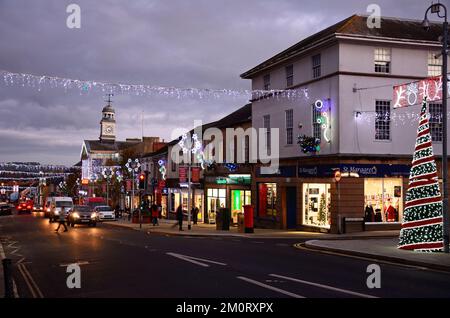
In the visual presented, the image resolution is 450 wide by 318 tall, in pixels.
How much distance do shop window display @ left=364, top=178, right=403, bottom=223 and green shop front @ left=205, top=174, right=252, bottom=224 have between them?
449 inches

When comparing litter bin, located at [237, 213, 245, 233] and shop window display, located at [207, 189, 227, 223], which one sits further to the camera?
shop window display, located at [207, 189, 227, 223]

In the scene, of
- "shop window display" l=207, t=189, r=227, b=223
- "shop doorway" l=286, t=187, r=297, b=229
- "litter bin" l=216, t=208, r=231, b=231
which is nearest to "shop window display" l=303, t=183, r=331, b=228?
"shop doorway" l=286, t=187, r=297, b=229

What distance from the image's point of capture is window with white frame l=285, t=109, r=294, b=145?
35.9m

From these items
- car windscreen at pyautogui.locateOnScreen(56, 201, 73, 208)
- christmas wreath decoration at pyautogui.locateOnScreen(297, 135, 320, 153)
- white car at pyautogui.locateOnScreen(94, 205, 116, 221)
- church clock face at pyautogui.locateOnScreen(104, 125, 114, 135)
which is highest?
church clock face at pyautogui.locateOnScreen(104, 125, 114, 135)

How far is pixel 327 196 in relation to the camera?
32000 mm

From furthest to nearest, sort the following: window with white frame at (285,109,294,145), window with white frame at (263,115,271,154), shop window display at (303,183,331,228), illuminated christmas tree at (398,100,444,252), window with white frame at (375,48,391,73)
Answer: window with white frame at (263,115,271,154) < window with white frame at (285,109,294,145) < shop window display at (303,183,331,228) < window with white frame at (375,48,391,73) < illuminated christmas tree at (398,100,444,252)

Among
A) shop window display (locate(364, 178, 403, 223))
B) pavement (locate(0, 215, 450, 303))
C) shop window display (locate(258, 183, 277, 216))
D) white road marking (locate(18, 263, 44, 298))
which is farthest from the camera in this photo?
shop window display (locate(258, 183, 277, 216))

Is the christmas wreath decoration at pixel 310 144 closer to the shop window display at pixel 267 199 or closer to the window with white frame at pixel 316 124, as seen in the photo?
the window with white frame at pixel 316 124

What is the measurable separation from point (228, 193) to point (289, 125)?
9980mm

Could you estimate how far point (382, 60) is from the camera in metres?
31.8

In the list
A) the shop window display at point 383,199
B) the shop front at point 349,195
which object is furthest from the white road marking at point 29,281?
the shop window display at point 383,199

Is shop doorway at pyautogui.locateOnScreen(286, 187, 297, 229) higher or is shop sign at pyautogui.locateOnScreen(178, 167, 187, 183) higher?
shop sign at pyautogui.locateOnScreen(178, 167, 187, 183)

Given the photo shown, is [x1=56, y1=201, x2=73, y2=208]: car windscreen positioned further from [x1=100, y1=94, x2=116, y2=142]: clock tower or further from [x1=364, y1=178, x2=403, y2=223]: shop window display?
[x1=100, y1=94, x2=116, y2=142]: clock tower

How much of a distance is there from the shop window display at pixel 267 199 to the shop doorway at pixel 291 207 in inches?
46.2
